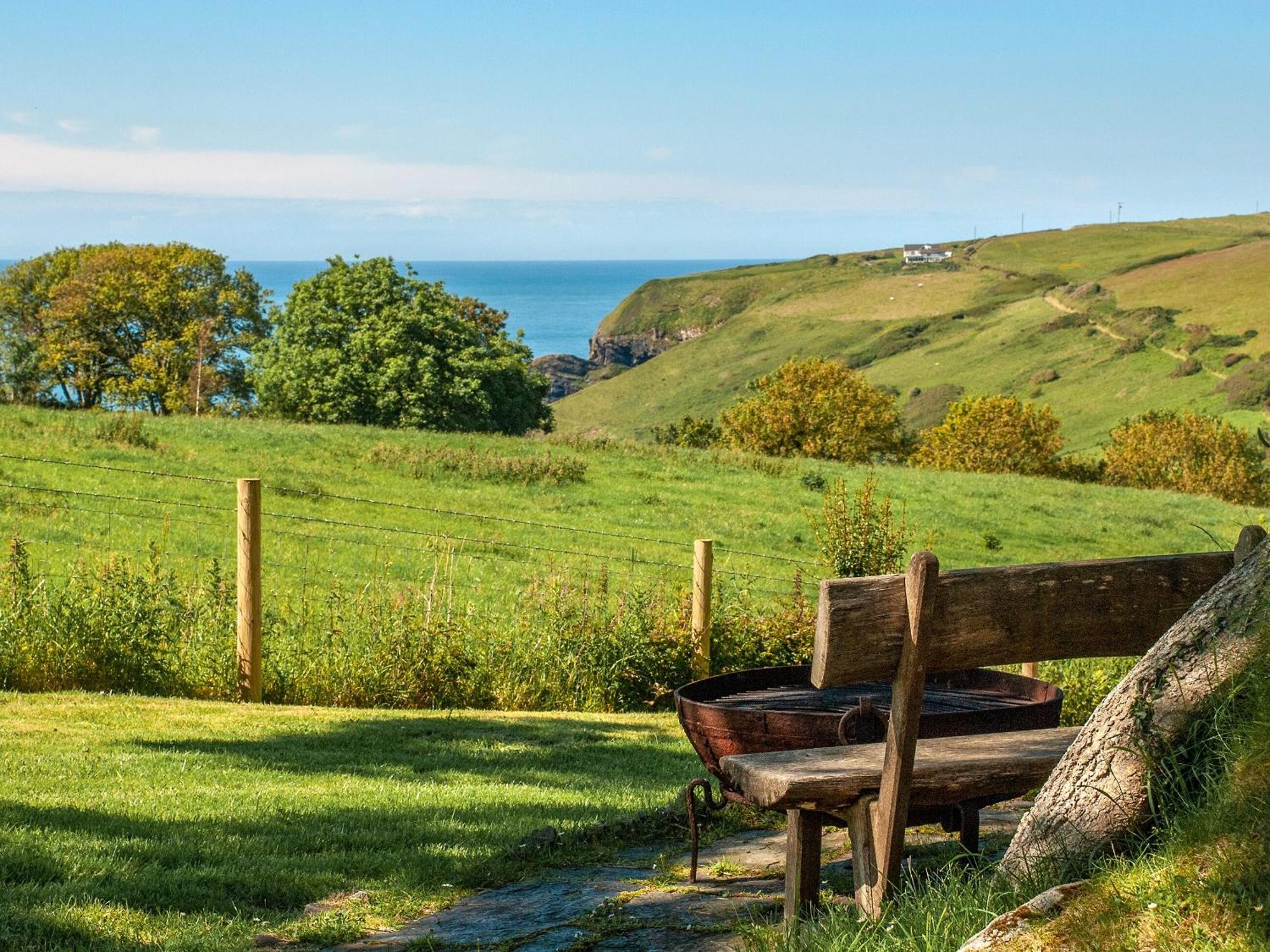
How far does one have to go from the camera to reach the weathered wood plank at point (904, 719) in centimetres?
388

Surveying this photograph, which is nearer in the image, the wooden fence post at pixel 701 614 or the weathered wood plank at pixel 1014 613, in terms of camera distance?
the weathered wood plank at pixel 1014 613

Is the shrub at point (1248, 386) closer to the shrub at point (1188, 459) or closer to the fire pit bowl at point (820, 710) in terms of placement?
the shrub at point (1188, 459)

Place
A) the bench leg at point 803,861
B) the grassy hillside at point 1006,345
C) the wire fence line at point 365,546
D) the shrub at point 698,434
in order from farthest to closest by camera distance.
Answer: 1. the grassy hillside at point 1006,345
2. the shrub at point 698,434
3. the wire fence line at point 365,546
4. the bench leg at point 803,861

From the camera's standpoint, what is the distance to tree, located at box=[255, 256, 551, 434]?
2040 inches

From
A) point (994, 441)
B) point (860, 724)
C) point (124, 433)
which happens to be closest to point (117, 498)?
point (124, 433)

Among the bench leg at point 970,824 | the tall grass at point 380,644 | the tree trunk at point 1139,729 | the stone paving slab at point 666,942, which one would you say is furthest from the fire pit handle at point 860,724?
the tall grass at point 380,644

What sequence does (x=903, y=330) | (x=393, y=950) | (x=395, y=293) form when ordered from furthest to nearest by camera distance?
(x=903, y=330) < (x=395, y=293) < (x=393, y=950)

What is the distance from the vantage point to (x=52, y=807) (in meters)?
6.21

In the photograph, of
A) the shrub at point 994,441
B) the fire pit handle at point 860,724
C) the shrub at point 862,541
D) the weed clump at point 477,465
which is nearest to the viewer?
the fire pit handle at point 860,724

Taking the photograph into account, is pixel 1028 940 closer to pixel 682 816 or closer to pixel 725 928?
pixel 725 928

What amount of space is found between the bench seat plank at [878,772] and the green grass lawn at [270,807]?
1645 millimetres

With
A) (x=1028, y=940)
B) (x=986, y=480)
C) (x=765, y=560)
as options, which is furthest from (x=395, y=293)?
(x=1028, y=940)

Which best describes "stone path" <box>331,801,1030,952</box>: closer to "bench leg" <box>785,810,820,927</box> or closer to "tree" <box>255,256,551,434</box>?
"bench leg" <box>785,810,820,927</box>

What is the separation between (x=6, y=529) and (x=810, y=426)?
155ft
